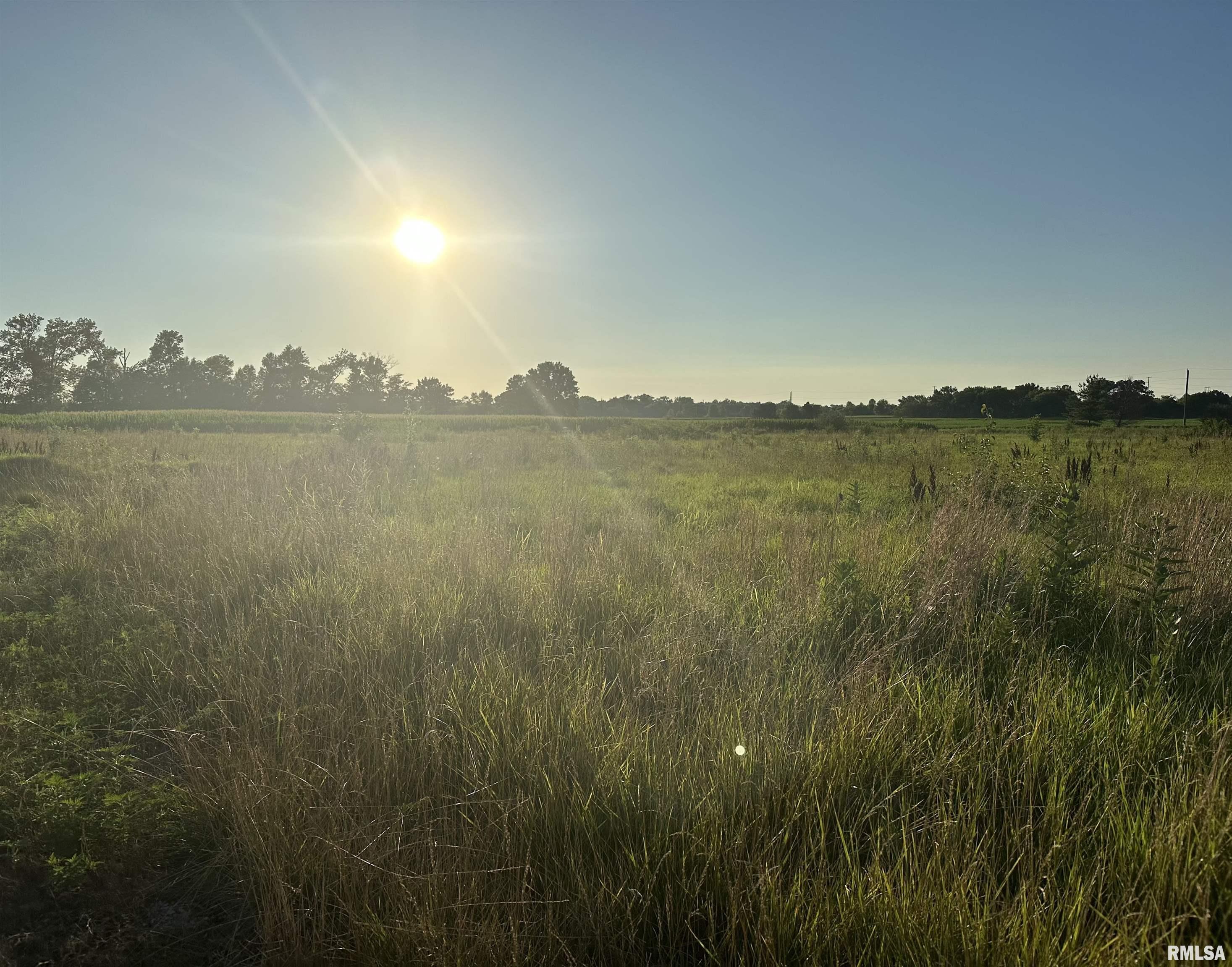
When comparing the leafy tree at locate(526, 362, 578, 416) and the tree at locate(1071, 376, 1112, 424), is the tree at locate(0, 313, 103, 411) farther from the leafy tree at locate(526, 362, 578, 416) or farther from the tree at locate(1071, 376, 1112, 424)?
the tree at locate(1071, 376, 1112, 424)

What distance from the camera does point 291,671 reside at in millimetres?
3479

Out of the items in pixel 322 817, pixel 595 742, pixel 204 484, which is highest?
pixel 204 484

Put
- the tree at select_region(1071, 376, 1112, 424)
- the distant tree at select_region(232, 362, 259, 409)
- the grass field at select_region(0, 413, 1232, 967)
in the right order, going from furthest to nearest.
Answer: the distant tree at select_region(232, 362, 259, 409) → the tree at select_region(1071, 376, 1112, 424) → the grass field at select_region(0, 413, 1232, 967)

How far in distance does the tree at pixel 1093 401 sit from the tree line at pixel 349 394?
0.19 m

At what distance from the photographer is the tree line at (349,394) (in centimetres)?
6975

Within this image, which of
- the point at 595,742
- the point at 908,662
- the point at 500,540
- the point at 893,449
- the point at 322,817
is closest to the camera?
the point at 322,817

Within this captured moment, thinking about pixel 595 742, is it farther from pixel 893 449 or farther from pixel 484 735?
pixel 893 449

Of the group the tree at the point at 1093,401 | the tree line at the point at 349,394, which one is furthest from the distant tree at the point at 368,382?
the tree at the point at 1093,401

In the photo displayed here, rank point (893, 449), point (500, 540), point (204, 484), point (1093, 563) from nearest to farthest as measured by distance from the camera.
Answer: point (1093, 563) → point (500, 540) → point (204, 484) → point (893, 449)

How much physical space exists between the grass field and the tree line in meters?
55.3

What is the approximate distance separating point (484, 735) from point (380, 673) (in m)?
0.96

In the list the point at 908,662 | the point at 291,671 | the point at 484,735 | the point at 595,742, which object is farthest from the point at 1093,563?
the point at 291,671

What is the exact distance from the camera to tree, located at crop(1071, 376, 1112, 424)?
65.9m

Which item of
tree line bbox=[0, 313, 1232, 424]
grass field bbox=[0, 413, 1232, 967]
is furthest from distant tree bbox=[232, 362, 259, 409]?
grass field bbox=[0, 413, 1232, 967]
